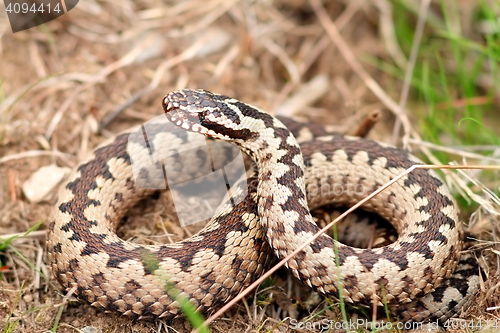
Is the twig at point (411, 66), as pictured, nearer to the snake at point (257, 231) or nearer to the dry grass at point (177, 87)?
the dry grass at point (177, 87)

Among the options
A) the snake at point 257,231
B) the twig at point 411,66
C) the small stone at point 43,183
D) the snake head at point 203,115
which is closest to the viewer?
the snake at point 257,231

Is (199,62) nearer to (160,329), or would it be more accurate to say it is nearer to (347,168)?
(347,168)

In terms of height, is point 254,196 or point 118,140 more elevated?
point 118,140

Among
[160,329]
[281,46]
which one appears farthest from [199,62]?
[160,329]

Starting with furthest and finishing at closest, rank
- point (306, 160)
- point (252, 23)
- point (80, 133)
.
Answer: point (252, 23)
point (80, 133)
point (306, 160)

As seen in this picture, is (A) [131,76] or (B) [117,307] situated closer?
(B) [117,307]

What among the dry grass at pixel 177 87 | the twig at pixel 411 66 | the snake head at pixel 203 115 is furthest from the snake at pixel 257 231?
the twig at pixel 411 66

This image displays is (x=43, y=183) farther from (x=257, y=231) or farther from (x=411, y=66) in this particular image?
(x=411, y=66)
